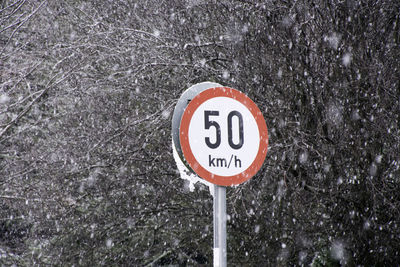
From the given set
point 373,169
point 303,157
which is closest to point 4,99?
point 303,157

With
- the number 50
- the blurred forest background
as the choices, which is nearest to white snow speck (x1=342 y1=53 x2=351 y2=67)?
the blurred forest background

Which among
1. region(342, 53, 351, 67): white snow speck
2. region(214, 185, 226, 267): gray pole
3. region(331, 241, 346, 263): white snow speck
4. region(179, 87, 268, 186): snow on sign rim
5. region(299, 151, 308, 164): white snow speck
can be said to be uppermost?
region(179, 87, 268, 186): snow on sign rim

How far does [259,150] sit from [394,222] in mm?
3264

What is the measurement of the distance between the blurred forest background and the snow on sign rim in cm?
290

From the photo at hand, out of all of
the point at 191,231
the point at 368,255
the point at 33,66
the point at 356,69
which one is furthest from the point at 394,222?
the point at 33,66

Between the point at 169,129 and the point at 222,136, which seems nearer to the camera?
the point at 222,136

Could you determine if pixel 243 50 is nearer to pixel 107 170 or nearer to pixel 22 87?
pixel 107 170

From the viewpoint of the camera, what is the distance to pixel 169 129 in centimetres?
760

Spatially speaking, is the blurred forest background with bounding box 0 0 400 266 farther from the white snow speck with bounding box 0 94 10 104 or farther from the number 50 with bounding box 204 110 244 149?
the number 50 with bounding box 204 110 244 149

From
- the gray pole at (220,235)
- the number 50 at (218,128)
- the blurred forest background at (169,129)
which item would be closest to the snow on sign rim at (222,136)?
the number 50 at (218,128)

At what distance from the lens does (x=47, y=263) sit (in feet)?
28.1

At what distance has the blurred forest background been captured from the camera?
250 inches

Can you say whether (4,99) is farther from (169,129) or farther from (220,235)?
(220,235)

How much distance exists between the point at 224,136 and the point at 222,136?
0.05 feet
